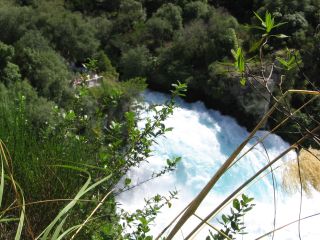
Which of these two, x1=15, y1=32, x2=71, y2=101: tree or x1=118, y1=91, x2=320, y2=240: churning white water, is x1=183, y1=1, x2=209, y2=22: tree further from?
x1=15, y1=32, x2=71, y2=101: tree

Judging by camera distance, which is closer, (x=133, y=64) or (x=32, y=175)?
(x=32, y=175)

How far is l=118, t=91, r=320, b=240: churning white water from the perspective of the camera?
9805mm

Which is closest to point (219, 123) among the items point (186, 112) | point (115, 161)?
point (186, 112)

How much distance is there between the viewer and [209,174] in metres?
12.4

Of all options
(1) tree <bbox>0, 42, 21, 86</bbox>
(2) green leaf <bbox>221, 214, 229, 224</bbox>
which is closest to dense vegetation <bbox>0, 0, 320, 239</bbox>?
(1) tree <bbox>0, 42, 21, 86</bbox>

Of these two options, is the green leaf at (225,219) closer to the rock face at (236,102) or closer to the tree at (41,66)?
the tree at (41,66)

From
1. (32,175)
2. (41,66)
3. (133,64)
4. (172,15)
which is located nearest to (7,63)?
(41,66)

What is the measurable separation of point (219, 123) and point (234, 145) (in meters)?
1.15

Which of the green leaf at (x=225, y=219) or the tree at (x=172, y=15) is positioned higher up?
the green leaf at (x=225, y=219)

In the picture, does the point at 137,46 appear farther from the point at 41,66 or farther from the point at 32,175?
the point at 32,175

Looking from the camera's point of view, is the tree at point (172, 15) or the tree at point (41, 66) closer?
the tree at point (41, 66)

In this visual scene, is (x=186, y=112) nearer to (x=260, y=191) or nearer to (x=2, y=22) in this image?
(x=260, y=191)

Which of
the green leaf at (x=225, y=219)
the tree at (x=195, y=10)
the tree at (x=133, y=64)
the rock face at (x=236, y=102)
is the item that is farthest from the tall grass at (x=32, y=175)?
the tree at (x=195, y=10)

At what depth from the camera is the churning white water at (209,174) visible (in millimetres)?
9805
